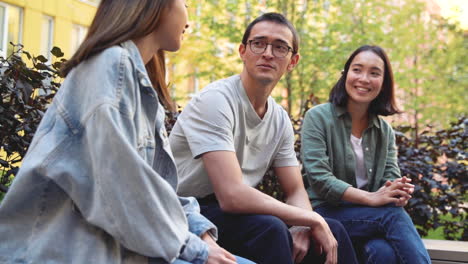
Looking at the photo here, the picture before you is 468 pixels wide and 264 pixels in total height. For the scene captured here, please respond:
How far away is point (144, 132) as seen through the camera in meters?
1.80

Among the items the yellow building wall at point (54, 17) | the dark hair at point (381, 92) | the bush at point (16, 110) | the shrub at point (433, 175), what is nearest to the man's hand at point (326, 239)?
the dark hair at point (381, 92)

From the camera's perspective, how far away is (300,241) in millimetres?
2877

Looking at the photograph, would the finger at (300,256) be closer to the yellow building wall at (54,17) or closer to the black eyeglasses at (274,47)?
the black eyeglasses at (274,47)

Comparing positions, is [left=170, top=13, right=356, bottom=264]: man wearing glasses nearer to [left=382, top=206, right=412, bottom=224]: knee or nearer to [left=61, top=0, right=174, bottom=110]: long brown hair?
[left=382, top=206, right=412, bottom=224]: knee

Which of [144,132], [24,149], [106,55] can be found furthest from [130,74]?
[24,149]

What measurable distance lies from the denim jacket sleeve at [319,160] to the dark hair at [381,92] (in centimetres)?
27

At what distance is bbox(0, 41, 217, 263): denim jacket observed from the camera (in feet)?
5.22

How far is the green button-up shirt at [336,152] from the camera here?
11.8 ft

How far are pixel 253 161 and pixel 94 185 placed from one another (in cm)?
161

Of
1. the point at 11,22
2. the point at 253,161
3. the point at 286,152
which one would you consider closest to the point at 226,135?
the point at 253,161

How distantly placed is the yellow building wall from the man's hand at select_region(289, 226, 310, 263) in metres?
3.26

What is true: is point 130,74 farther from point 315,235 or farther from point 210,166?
point 315,235

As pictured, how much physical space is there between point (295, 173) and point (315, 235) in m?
0.58

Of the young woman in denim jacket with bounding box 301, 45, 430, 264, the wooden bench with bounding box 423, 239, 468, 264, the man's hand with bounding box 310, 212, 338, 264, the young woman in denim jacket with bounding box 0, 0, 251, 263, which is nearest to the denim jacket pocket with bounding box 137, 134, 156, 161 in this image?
the young woman in denim jacket with bounding box 0, 0, 251, 263
